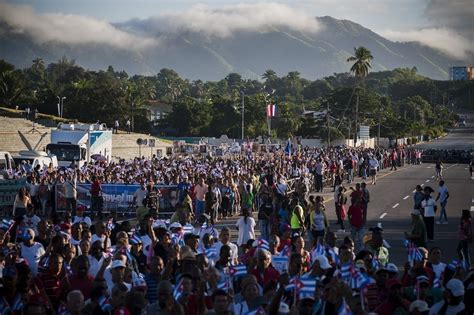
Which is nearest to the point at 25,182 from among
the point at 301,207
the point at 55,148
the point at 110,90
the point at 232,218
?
the point at 232,218

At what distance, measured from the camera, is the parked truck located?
4228 cm

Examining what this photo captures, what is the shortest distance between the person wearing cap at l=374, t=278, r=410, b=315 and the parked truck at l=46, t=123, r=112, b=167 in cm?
3369

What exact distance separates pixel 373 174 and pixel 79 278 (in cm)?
3694

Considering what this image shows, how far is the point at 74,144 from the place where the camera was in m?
42.6

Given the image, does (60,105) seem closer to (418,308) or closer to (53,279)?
(53,279)

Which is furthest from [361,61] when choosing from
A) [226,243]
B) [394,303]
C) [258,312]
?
[258,312]

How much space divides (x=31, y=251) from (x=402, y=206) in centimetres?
2271

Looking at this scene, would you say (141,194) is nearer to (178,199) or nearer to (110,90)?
(178,199)

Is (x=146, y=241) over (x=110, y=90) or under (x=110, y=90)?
under

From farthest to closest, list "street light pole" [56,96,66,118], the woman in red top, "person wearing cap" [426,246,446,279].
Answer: "street light pole" [56,96,66,118] < the woman in red top < "person wearing cap" [426,246,446,279]

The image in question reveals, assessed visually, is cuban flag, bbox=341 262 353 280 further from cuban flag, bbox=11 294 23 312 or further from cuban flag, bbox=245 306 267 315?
cuban flag, bbox=11 294 23 312

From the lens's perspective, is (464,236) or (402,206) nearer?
(464,236)

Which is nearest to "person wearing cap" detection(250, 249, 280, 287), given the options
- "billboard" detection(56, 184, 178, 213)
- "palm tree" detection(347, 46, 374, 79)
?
"billboard" detection(56, 184, 178, 213)

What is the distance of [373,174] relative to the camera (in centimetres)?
4597
